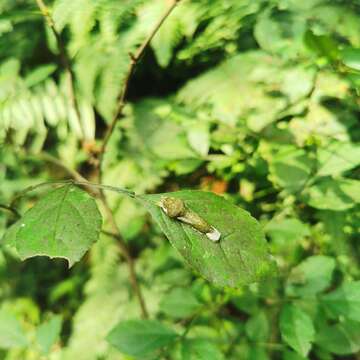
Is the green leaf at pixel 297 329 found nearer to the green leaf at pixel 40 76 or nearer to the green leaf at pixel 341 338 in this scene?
the green leaf at pixel 341 338

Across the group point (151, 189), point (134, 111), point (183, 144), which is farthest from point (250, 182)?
point (134, 111)

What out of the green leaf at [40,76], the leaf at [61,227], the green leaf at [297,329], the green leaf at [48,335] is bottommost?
the green leaf at [48,335]

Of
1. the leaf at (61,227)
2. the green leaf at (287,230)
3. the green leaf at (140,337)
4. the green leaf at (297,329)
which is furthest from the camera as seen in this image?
the green leaf at (287,230)

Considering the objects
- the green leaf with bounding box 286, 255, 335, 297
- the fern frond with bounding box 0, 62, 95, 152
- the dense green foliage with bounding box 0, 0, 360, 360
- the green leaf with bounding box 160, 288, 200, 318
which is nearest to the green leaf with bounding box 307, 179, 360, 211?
the dense green foliage with bounding box 0, 0, 360, 360

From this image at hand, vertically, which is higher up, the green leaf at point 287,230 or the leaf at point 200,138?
the leaf at point 200,138

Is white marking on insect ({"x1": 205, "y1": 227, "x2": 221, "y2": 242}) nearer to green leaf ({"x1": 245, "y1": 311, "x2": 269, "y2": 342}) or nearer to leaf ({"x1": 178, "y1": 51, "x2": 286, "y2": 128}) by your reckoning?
green leaf ({"x1": 245, "y1": 311, "x2": 269, "y2": 342})

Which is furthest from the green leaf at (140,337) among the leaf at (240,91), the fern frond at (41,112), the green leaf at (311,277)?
the fern frond at (41,112)
